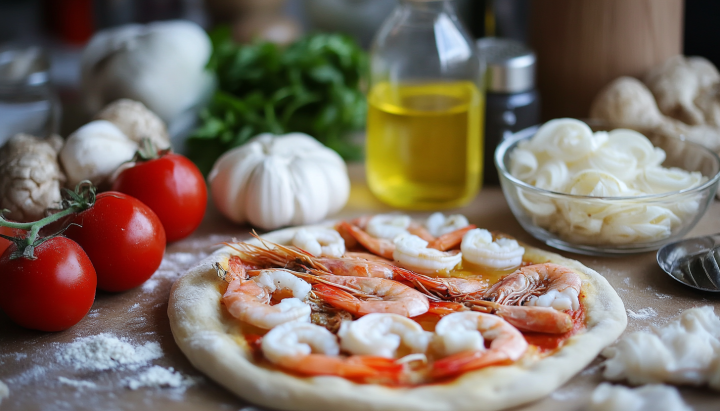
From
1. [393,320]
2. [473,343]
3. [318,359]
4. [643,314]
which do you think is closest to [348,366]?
[318,359]

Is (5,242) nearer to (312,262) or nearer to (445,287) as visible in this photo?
(312,262)

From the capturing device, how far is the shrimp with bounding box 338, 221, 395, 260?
2.14m

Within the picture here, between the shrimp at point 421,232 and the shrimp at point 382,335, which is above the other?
the shrimp at point 382,335

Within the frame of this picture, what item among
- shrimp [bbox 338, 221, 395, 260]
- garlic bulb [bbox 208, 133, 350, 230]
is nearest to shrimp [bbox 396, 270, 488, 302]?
shrimp [bbox 338, 221, 395, 260]

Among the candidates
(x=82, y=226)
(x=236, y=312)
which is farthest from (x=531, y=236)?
(x=82, y=226)

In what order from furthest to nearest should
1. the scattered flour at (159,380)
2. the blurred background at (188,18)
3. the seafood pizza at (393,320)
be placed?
the blurred background at (188,18)
the scattered flour at (159,380)
the seafood pizza at (393,320)

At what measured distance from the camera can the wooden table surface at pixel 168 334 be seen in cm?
155

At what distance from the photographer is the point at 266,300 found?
1.83 meters

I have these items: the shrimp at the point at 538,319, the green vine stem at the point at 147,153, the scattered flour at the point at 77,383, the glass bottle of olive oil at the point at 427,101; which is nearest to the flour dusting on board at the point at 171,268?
the green vine stem at the point at 147,153

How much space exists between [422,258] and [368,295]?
243 millimetres

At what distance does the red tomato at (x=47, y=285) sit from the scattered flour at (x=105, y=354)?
0.10m

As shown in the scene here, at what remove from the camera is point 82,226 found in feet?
6.20

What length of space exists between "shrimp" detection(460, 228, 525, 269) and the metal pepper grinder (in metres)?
0.76

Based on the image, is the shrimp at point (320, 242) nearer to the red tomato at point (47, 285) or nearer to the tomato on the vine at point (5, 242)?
the red tomato at point (47, 285)
